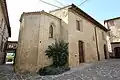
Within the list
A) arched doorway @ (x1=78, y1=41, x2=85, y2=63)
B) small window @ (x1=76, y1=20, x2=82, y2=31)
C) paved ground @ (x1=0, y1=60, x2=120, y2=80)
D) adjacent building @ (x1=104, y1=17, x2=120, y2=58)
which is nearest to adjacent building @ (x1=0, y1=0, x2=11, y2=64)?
paved ground @ (x1=0, y1=60, x2=120, y2=80)

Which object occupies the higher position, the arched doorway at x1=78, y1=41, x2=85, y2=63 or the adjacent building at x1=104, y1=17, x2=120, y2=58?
the adjacent building at x1=104, y1=17, x2=120, y2=58

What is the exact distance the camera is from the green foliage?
963 centimetres

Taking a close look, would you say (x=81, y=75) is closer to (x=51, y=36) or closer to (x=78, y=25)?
(x=51, y=36)

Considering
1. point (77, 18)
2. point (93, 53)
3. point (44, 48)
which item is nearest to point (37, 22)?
point (44, 48)

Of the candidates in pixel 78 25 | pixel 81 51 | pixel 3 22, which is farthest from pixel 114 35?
pixel 3 22

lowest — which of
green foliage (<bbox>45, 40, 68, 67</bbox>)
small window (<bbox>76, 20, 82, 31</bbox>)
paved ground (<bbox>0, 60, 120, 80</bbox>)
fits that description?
paved ground (<bbox>0, 60, 120, 80</bbox>)

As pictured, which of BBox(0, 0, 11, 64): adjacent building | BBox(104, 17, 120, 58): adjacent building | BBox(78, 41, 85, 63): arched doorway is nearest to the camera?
BBox(0, 0, 11, 64): adjacent building

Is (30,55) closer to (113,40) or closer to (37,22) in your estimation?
(37,22)

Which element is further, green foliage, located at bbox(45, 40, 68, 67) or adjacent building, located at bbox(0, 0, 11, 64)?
adjacent building, located at bbox(0, 0, 11, 64)

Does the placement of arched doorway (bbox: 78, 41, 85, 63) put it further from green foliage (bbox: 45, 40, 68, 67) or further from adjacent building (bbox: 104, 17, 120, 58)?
adjacent building (bbox: 104, 17, 120, 58)

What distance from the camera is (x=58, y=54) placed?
31.9ft

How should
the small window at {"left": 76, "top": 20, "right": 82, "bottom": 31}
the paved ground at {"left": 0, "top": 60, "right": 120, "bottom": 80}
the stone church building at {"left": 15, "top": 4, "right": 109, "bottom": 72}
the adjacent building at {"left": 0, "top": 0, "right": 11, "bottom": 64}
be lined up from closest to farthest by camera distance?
the paved ground at {"left": 0, "top": 60, "right": 120, "bottom": 80} < the stone church building at {"left": 15, "top": 4, "right": 109, "bottom": 72} < the adjacent building at {"left": 0, "top": 0, "right": 11, "bottom": 64} < the small window at {"left": 76, "top": 20, "right": 82, "bottom": 31}

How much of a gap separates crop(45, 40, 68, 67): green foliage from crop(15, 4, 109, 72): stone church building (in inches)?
17.5

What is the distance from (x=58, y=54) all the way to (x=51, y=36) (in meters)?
1.96
